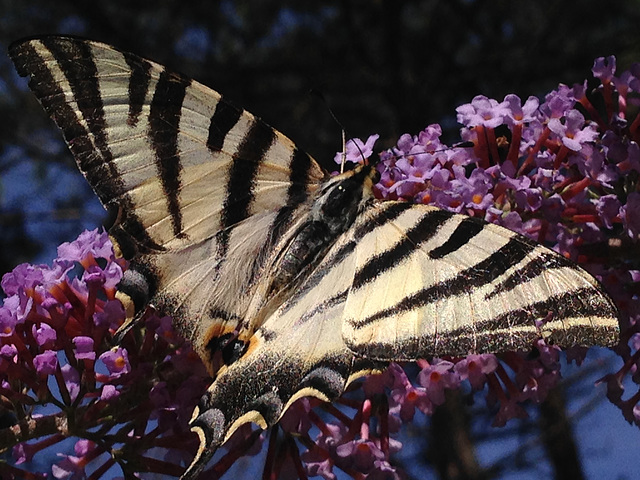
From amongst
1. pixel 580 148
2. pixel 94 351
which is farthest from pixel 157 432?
pixel 580 148

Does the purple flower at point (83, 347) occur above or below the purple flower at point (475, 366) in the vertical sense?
above

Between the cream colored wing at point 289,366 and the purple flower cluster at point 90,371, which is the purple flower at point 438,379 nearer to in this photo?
the cream colored wing at point 289,366

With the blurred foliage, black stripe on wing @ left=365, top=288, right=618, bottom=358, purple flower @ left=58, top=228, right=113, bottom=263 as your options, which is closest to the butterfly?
black stripe on wing @ left=365, top=288, right=618, bottom=358

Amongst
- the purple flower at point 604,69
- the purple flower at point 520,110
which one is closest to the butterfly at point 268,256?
the purple flower at point 520,110

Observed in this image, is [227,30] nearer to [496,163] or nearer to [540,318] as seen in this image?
[496,163]

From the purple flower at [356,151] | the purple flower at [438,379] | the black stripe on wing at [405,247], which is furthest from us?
the purple flower at [356,151]

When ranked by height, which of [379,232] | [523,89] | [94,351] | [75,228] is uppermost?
[379,232]
